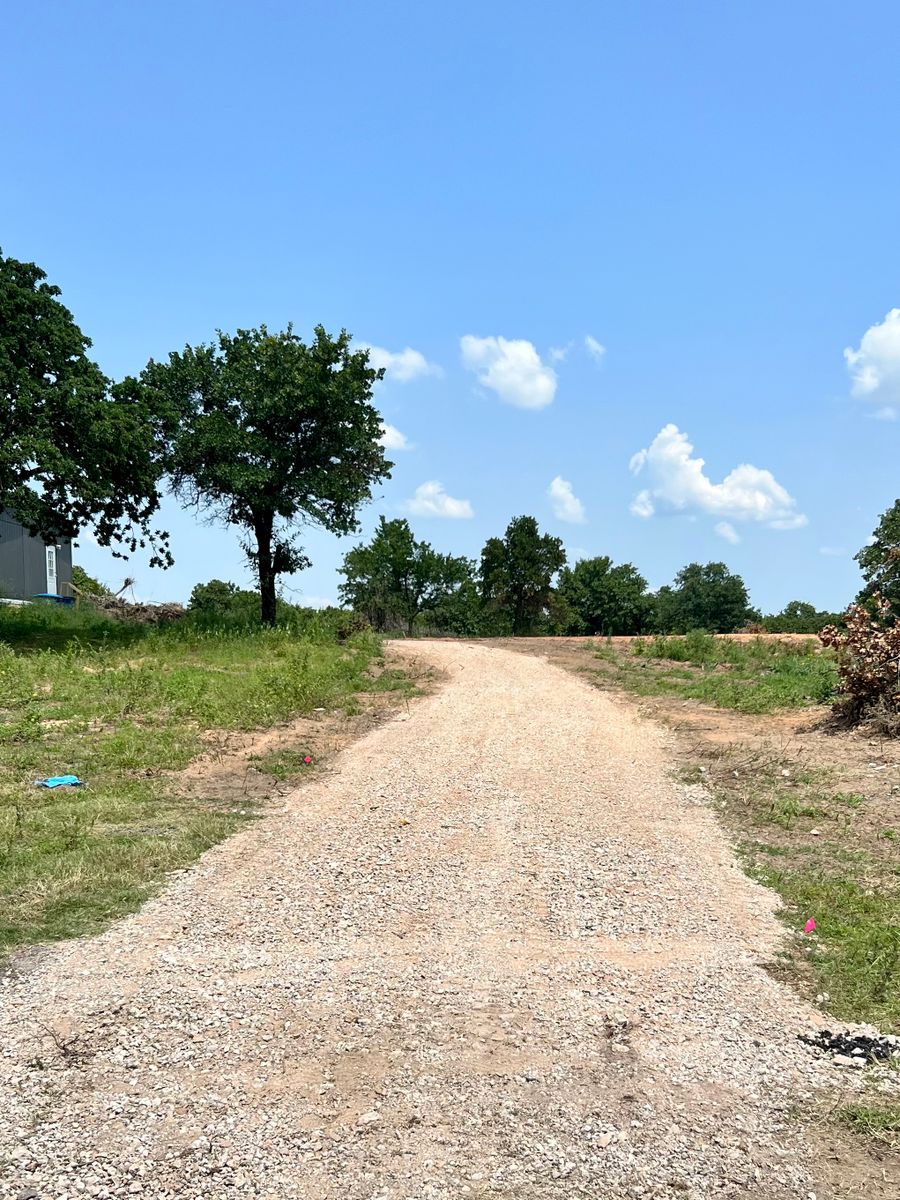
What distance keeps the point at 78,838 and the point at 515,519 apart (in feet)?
153

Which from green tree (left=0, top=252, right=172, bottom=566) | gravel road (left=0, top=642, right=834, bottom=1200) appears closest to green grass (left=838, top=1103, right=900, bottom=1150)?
gravel road (left=0, top=642, right=834, bottom=1200)

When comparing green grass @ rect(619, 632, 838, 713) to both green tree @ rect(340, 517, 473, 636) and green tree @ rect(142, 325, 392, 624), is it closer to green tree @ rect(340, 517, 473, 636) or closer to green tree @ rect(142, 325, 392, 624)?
green tree @ rect(142, 325, 392, 624)

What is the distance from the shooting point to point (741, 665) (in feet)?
60.4

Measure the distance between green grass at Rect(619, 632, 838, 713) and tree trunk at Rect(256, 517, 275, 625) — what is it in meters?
10.5

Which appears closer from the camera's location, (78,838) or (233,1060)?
(233,1060)

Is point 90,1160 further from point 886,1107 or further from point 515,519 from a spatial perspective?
point 515,519

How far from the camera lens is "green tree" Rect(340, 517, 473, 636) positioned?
165 ft

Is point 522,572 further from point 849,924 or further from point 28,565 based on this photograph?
point 849,924

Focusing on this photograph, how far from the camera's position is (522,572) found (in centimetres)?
5069

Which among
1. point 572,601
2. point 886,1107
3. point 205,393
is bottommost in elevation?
point 886,1107

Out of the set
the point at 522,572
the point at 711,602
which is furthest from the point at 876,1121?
the point at 711,602

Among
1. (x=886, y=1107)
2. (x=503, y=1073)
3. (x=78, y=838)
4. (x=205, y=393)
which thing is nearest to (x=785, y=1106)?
(x=886, y=1107)

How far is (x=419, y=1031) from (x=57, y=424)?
1705cm

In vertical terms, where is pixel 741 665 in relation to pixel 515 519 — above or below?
below
